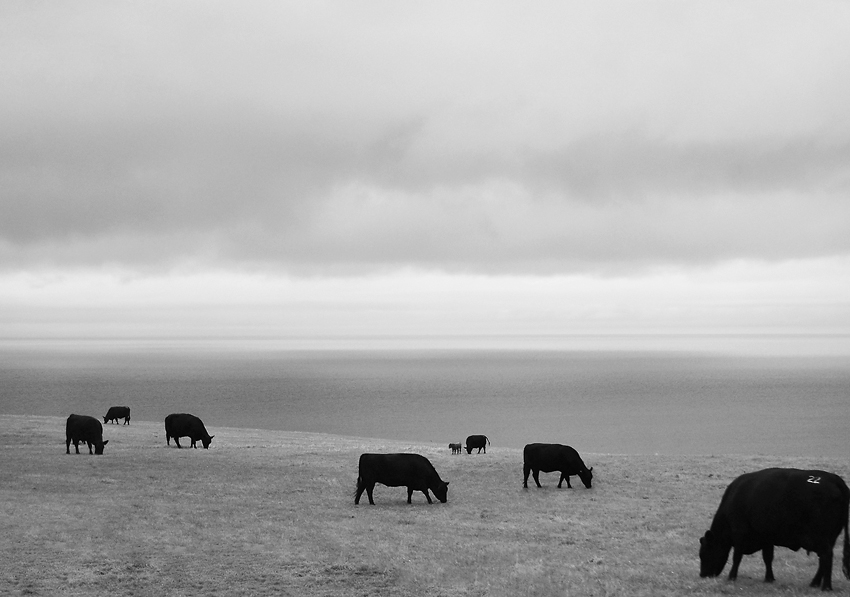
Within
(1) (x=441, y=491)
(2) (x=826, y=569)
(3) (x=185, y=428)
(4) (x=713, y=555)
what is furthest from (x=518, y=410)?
(2) (x=826, y=569)

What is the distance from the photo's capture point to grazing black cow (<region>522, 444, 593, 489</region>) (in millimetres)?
27625

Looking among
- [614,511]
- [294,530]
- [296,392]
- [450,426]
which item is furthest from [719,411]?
[294,530]

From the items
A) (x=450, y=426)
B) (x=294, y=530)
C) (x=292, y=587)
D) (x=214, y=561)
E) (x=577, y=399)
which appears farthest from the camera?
(x=577, y=399)

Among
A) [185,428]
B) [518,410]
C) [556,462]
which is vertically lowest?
[518,410]

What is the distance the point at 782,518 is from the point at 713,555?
6.47 ft

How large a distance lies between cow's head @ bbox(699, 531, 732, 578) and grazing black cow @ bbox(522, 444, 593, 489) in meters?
13.0

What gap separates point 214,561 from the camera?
16.8m

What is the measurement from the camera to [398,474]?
24.8 meters

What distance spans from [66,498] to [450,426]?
61868 millimetres

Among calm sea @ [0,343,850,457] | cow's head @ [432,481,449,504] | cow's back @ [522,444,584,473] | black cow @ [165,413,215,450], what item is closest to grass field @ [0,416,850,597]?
cow's head @ [432,481,449,504]

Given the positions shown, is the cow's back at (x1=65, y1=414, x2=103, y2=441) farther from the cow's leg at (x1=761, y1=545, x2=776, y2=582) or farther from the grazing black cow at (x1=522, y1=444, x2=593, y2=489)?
the cow's leg at (x1=761, y1=545, x2=776, y2=582)

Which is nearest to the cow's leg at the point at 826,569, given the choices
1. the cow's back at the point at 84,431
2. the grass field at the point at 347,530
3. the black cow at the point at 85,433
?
the grass field at the point at 347,530

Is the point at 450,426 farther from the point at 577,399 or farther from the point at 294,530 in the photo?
the point at 294,530

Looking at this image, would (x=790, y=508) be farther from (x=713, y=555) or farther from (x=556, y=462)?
(x=556, y=462)
